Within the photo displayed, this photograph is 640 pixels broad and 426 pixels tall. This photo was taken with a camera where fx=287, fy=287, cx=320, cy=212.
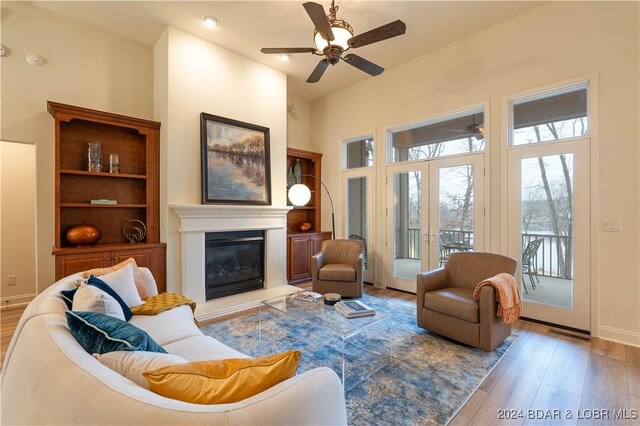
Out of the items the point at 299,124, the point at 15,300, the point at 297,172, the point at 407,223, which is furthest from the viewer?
the point at 299,124

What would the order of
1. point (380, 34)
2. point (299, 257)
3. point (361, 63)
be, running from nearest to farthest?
point (380, 34) → point (361, 63) → point (299, 257)

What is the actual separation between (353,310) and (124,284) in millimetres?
1887

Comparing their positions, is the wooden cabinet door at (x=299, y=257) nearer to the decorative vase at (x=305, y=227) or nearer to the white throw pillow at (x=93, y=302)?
the decorative vase at (x=305, y=227)

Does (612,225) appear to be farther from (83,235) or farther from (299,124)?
(83,235)

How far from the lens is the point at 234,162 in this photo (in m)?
4.20

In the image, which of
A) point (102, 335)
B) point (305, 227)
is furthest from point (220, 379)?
point (305, 227)

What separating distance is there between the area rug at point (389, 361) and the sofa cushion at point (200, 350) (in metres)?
0.83

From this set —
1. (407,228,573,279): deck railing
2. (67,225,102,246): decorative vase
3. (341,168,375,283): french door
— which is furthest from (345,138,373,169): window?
(67,225,102,246): decorative vase

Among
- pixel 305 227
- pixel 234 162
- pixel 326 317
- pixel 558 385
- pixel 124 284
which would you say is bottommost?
pixel 558 385

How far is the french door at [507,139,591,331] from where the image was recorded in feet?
10.1

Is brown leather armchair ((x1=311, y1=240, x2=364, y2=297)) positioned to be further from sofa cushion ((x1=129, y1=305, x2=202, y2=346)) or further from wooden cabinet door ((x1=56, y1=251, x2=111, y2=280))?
wooden cabinet door ((x1=56, y1=251, x2=111, y2=280))

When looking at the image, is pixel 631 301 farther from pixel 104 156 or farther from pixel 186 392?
pixel 104 156

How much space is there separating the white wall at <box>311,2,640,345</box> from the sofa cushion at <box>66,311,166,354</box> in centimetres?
387

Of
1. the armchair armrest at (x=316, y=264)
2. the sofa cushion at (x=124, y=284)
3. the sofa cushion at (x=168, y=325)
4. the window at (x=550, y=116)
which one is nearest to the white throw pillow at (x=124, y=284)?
the sofa cushion at (x=124, y=284)
